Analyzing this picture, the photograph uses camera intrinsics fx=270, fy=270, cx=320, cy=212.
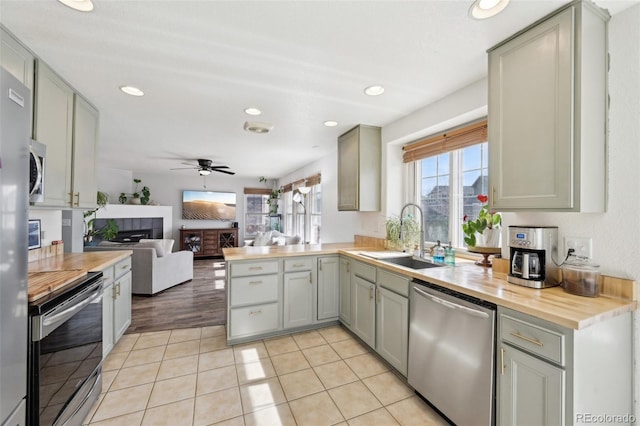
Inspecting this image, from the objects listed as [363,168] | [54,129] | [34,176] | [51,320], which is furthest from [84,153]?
[363,168]

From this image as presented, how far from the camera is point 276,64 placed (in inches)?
71.9

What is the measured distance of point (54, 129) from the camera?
1.98 meters

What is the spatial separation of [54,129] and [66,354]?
1589mm

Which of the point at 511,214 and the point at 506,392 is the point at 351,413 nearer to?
the point at 506,392

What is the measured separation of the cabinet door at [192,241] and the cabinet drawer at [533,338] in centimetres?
701

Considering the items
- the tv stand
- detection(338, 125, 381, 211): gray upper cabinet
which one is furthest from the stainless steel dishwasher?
the tv stand

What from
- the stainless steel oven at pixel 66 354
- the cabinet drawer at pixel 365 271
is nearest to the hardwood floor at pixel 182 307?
the stainless steel oven at pixel 66 354

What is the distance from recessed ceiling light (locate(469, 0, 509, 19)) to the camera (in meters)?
1.29

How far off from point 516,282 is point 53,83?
3.35m

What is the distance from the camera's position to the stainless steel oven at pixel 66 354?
1.20m

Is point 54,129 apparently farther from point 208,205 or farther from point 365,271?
point 208,205

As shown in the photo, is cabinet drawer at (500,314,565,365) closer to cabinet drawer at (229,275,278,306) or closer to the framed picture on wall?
cabinet drawer at (229,275,278,306)

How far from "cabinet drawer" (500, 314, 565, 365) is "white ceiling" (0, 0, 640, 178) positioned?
1528mm

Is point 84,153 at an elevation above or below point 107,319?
above
